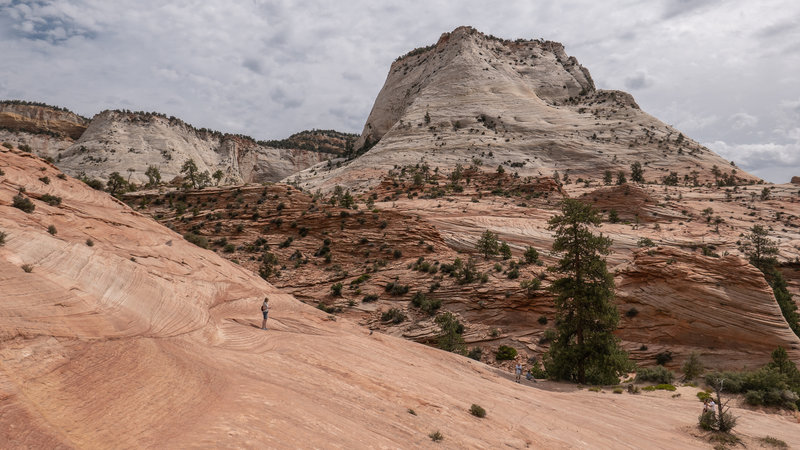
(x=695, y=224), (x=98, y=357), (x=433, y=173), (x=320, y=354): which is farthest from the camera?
(x=433, y=173)

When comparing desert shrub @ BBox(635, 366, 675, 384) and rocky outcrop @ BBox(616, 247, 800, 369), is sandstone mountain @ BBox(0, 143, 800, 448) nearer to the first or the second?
desert shrub @ BBox(635, 366, 675, 384)

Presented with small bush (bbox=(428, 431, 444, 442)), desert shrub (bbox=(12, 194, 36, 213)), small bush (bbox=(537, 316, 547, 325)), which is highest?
desert shrub (bbox=(12, 194, 36, 213))

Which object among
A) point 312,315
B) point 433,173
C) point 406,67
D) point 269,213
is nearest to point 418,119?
point 433,173

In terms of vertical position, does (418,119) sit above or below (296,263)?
above

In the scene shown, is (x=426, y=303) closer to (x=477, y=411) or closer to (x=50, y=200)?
(x=477, y=411)

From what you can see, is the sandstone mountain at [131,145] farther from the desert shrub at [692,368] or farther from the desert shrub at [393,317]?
the desert shrub at [692,368]

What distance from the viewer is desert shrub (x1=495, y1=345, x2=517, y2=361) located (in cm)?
2730

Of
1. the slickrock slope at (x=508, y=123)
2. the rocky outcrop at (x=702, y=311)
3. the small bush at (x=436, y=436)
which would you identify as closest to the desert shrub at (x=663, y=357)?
the rocky outcrop at (x=702, y=311)

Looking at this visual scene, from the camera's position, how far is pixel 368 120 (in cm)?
12062

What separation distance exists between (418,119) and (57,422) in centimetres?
9193

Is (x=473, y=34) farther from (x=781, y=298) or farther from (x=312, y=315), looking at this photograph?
(x=312, y=315)

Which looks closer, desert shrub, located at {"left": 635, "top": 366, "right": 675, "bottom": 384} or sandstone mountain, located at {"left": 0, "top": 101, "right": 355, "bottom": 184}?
desert shrub, located at {"left": 635, "top": 366, "right": 675, "bottom": 384}

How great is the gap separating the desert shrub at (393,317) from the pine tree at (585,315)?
1124cm

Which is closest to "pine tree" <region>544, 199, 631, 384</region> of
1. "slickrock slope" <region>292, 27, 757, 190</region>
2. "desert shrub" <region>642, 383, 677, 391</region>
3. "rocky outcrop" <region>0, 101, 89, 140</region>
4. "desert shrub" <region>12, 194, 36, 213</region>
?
"desert shrub" <region>642, 383, 677, 391</region>
